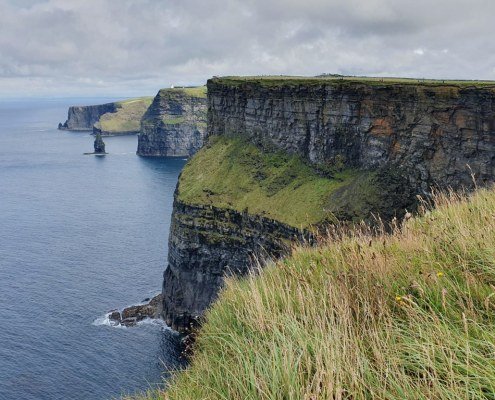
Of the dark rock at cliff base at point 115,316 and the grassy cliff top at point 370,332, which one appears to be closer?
the grassy cliff top at point 370,332

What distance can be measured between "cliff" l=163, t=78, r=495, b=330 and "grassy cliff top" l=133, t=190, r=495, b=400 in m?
43.4

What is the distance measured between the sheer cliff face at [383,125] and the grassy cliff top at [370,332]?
1981 inches

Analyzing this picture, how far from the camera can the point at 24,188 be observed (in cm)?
16762

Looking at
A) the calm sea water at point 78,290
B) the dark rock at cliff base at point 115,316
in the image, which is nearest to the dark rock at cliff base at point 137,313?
the dark rock at cliff base at point 115,316

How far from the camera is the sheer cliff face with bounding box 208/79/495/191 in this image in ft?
192

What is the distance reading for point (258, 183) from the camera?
265 ft

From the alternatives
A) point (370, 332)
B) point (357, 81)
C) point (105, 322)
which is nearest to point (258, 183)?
point (357, 81)

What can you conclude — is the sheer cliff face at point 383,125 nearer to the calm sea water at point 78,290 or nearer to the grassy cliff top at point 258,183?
the grassy cliff top at point 258,183

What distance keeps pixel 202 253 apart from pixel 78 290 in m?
22.6

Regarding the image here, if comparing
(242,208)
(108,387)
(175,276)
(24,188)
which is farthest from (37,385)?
Result: (24,188)

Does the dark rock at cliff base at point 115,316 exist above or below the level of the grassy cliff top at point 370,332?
below

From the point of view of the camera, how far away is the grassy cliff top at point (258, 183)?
70.7 metres

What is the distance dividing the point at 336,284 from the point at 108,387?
51.3 m

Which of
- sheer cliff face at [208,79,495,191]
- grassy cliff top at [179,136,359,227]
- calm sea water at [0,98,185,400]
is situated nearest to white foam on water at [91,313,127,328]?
calm sea water at [0,98,185,400]
